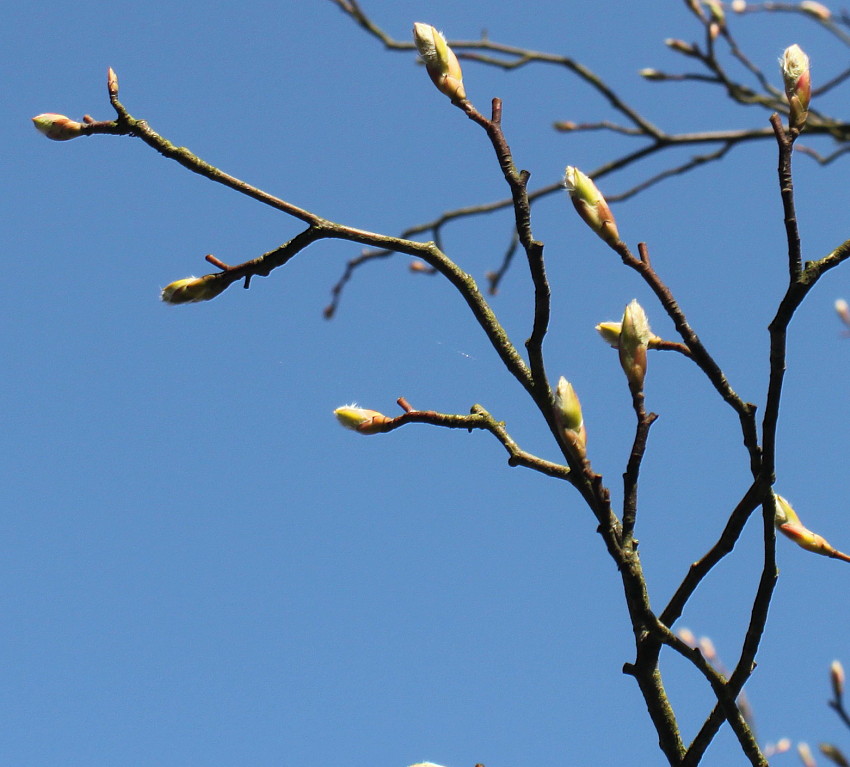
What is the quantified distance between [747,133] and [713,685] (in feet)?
8.02

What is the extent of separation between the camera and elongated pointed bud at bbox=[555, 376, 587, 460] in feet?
2.90

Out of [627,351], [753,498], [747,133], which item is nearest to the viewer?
[753,498]

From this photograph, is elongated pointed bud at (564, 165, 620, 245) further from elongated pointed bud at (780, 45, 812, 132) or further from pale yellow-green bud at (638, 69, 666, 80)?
pale yellow-green bud at (638, 69, 666, 80)

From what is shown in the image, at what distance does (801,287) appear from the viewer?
0.87 m

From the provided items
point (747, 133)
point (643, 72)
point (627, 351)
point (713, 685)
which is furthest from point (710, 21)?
point (713, 685)

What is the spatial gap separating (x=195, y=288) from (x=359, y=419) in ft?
0.80

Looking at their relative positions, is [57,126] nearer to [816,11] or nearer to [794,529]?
[794,529]

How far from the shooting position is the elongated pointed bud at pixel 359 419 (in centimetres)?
A: 108

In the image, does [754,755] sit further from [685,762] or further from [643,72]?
[643,72]

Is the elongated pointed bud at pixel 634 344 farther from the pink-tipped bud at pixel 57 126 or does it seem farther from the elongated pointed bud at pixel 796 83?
the pink-tipped bud at pixel 57 126

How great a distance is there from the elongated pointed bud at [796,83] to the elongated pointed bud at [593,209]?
218 millimetres

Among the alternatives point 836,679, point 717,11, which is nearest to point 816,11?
point 717,11

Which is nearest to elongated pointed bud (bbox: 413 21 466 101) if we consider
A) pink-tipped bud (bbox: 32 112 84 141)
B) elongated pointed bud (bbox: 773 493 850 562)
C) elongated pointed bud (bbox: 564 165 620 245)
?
elongated pointed bud (bbox: 564 165 620 245)

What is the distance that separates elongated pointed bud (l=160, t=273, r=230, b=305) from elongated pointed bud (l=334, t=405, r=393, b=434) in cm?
20
